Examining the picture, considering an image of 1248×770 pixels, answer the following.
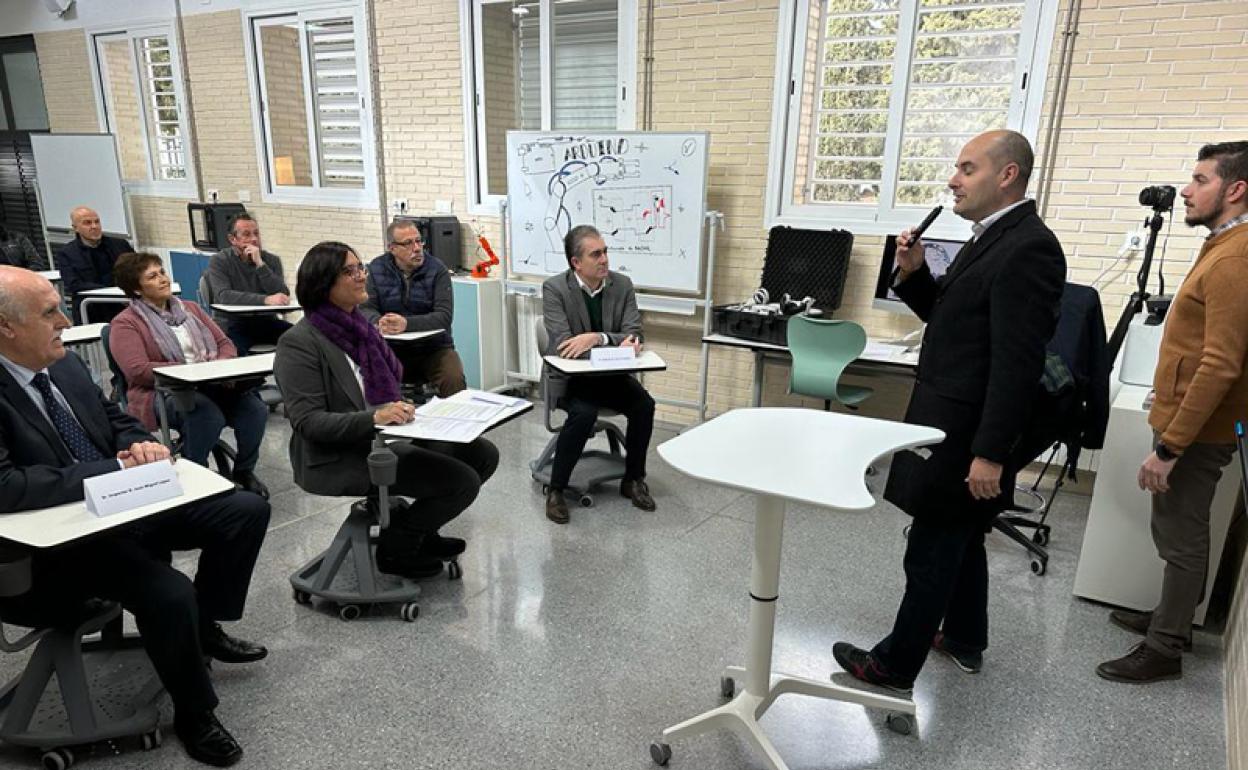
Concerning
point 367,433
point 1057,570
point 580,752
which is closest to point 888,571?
point 1057,570

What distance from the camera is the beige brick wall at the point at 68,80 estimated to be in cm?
741

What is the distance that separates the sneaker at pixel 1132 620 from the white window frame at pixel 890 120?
2098mm

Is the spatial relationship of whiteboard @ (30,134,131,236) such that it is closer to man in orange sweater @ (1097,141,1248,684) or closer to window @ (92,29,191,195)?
window @ (92,29,191,195)

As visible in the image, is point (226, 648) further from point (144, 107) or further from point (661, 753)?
point (144, 107)

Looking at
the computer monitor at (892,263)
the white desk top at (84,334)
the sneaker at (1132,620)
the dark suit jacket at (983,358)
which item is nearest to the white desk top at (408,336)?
the white desk top at (84,334)

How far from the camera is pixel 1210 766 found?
6.72 feet

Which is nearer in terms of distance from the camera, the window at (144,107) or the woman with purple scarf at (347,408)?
the woman with purple scarf at (347,408)

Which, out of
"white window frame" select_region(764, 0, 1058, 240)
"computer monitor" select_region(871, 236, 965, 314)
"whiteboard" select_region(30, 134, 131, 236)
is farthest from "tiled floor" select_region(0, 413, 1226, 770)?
"whiteboard" select_region(30, 134, 131, 236)

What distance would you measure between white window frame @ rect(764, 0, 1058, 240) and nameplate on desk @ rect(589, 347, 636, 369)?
1.67 m

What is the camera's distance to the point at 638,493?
3695 millimetres

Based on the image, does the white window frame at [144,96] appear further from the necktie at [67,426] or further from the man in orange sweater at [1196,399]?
the man in orange sweater at [1196,399]

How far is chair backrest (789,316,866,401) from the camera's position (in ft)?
12.3

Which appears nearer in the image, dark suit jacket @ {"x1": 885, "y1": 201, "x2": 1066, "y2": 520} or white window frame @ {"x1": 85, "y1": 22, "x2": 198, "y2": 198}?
dark suit jacket @ {"x1": 885, "y1": 201, "x2": 1066, "y2": 520}

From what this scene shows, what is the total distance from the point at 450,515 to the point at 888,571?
1836 millimetres
